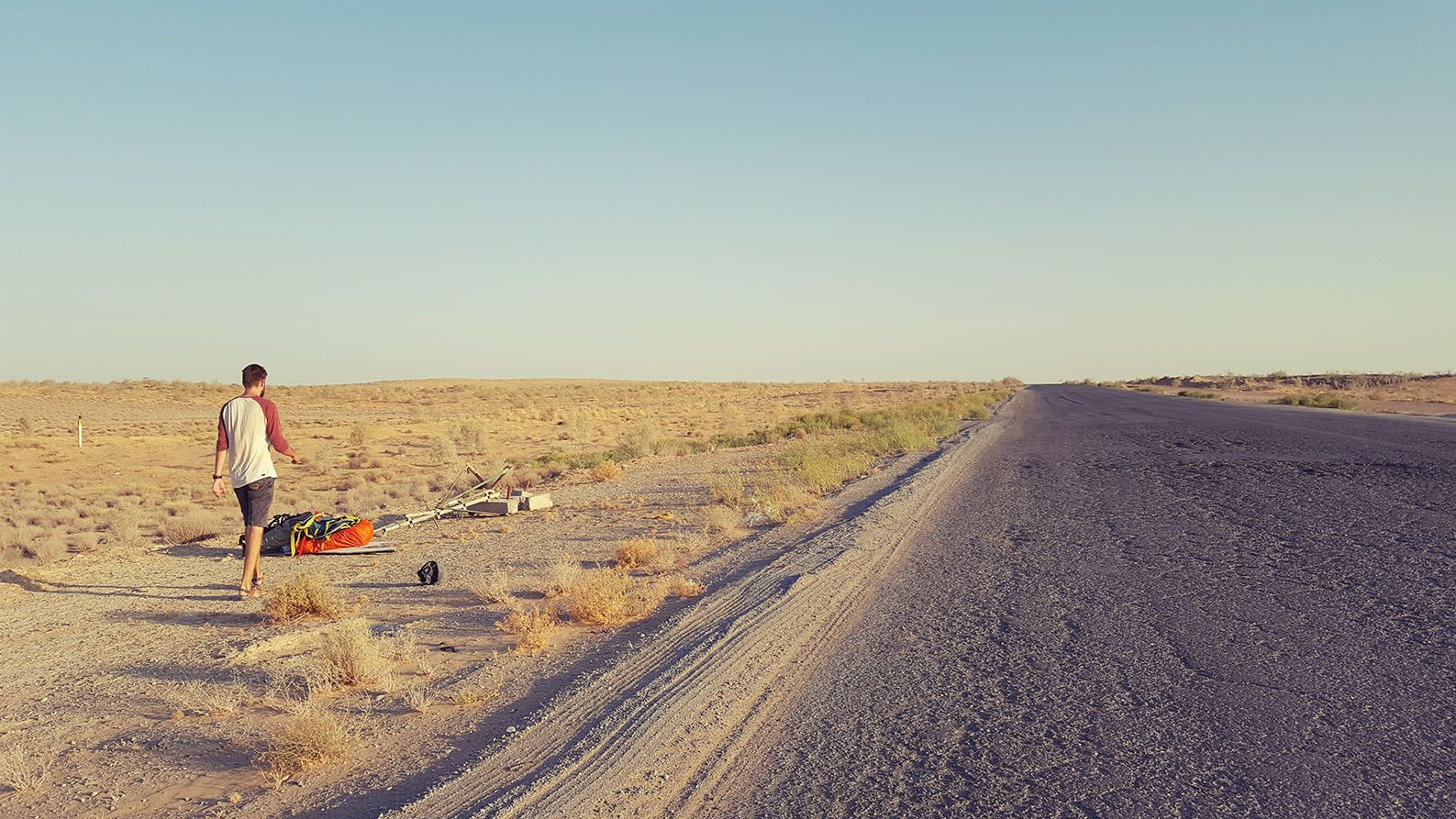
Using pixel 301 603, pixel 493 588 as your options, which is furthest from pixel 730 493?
pixel 301 603

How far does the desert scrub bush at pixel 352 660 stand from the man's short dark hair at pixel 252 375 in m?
3.65

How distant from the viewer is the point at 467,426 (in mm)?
37938

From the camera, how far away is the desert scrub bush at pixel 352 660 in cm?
576

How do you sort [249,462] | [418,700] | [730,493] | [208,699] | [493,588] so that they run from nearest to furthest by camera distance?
[418,700] → [208,699] → [493,588] → [249,462] → [730,493]

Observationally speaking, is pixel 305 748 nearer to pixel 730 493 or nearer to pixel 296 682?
pixel 296 682

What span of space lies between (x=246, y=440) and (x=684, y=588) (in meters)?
4.31

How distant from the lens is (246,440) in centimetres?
835

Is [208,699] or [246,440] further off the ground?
[246,440]

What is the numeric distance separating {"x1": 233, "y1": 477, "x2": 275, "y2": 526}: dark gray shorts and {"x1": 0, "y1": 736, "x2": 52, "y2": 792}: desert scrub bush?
364cm

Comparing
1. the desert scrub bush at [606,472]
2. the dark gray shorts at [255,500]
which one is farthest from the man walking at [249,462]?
the desert scrub bush at [606,472]

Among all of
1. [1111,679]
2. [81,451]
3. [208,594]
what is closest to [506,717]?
[1111,679]

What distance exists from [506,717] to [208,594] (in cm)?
517

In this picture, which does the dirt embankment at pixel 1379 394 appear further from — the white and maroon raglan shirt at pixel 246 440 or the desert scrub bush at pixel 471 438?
the white and maroon raglan shirt at pixel 246 440

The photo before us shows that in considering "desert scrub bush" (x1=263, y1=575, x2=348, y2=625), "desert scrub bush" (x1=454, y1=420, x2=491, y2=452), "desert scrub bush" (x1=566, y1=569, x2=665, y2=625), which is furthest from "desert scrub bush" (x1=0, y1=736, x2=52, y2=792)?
"desert scrub bush" (x1=454, y1=420, x2=491, y2=452)
